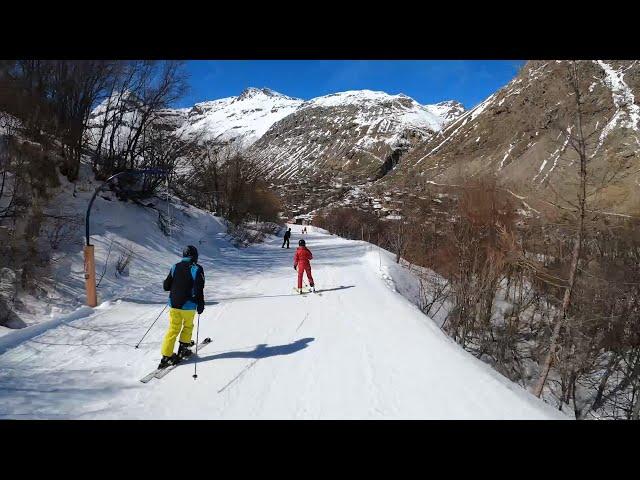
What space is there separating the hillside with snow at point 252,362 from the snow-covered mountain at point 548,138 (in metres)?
4.50

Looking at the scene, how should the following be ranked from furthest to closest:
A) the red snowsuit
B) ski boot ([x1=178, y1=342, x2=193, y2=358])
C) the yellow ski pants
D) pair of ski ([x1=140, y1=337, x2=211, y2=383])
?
the red snowsuit, ski boot ([x1=178, y1=342, x2=193, y2=358]), the yellow ski pants, pair of ski ([x1=140, y1=337, x2=211, y2=383])

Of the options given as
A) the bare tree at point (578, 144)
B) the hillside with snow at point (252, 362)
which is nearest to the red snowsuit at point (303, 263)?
the hillside with snow at point (252, 362)

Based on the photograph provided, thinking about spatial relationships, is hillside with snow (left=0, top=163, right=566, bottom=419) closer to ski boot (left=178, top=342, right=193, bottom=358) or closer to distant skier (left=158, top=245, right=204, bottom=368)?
ski boot (left=178, top=342, right=193, bottom=358)

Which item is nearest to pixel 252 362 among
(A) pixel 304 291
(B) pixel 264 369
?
(B) pixel 264 369

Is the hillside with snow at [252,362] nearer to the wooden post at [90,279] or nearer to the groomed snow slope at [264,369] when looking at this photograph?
the groomed snow slope at [264,369]

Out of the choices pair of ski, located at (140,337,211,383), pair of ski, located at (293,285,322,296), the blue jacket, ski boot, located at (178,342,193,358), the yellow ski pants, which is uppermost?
the blue jacket

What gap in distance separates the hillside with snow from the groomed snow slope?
0.08ft

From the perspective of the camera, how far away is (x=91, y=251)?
32.8 feet

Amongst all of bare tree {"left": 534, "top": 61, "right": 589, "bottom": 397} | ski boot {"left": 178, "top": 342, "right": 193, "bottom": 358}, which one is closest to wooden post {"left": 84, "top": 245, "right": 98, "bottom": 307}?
ski boot {"left": 178, "top": 342, "right": 193, "bottom": 358}

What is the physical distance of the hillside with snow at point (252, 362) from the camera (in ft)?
15.7

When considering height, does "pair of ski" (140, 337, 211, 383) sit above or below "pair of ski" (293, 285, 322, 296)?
below

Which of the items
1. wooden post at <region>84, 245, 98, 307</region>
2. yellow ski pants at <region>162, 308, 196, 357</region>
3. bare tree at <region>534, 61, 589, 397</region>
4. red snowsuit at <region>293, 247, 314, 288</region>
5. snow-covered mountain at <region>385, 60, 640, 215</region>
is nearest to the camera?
yellow ski pants at <region>162, 308, 196, 357</region>

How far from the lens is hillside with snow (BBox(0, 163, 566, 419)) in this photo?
4.79 m
